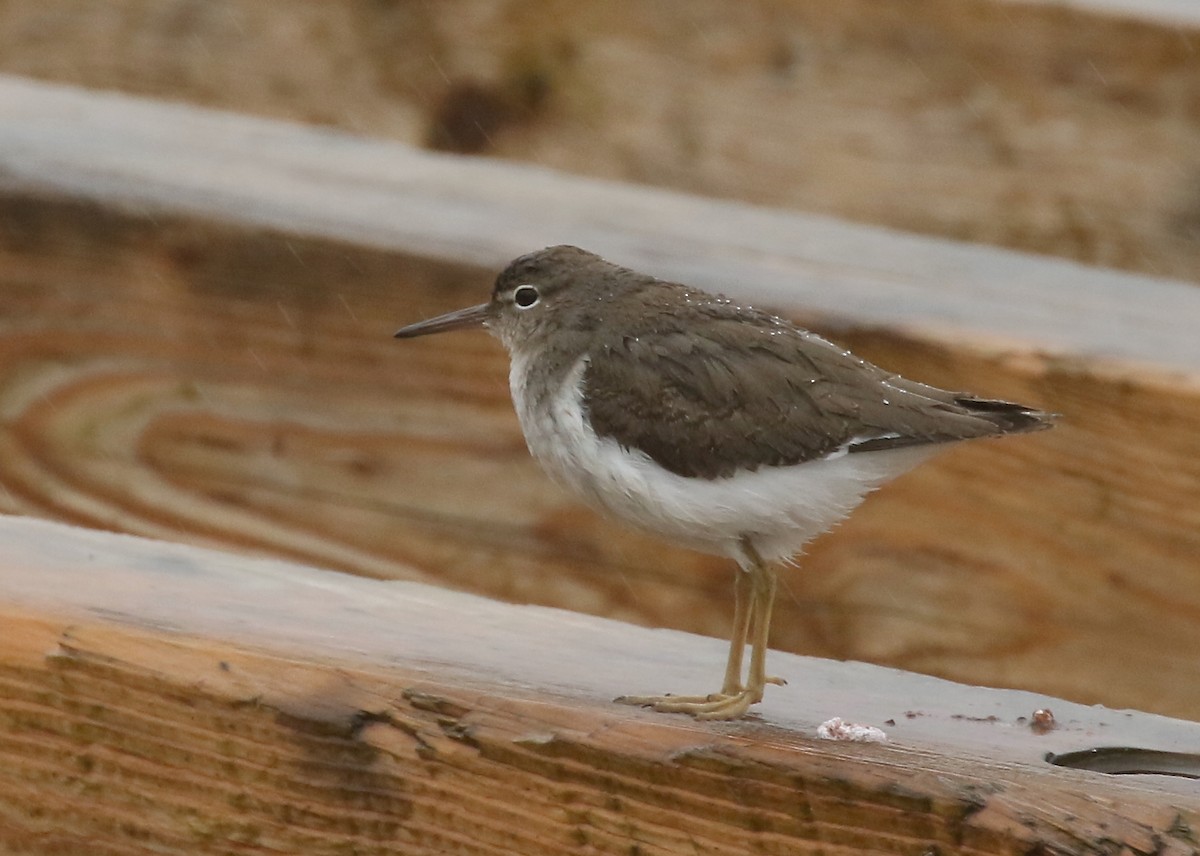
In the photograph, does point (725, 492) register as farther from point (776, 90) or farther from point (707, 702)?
point (776, 90)

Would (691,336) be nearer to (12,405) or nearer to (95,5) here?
(12,405)

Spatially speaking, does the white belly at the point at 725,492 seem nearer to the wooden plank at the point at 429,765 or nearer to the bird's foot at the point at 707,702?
the bird's foot at the point at 707,702

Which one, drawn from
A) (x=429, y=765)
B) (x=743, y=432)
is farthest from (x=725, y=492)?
(x=429, y=765)

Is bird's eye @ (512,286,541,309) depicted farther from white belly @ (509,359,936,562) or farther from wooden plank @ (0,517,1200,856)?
wooden plank @ (0,517,1200,856)

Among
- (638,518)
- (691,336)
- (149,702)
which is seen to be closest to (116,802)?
(149,702)

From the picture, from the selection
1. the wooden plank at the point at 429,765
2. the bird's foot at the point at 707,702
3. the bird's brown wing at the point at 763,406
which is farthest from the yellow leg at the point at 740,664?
the bird's brown wing at the point at 763,406

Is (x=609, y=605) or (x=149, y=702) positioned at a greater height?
(x=609, y=605)
